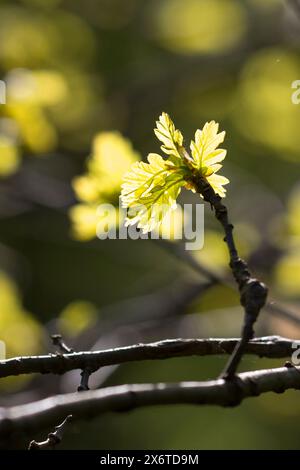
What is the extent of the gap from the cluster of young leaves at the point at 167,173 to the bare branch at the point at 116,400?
19.2 inches

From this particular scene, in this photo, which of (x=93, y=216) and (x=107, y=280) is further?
(x=107, y=280)

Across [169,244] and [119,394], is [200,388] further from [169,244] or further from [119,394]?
[169,244]

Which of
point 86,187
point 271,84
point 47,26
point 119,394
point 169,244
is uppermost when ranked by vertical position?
point 47,26

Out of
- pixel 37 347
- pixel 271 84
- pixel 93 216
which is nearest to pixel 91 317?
pixel 37 347

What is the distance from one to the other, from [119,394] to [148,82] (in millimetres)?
4628

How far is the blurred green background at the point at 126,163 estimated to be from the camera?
3.83 meters

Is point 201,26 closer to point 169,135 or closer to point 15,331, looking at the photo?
point 15,331

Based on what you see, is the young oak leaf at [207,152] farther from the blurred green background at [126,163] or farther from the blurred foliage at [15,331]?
the blurred foliage at [15,331]

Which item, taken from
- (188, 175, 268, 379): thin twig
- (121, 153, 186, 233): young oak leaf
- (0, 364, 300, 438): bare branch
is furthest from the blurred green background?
(0, 364, 300, 438): bare branch

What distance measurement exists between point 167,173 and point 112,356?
1.41ft

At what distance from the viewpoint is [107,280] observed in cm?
780

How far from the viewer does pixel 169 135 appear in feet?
4.97

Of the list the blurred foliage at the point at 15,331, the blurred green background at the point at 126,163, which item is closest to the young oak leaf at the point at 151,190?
the blurred green background at the point at 126,163

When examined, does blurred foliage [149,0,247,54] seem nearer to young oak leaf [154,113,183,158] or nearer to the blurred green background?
the blurred green background
